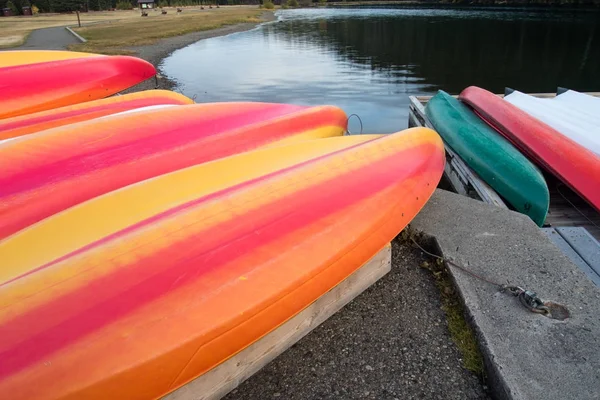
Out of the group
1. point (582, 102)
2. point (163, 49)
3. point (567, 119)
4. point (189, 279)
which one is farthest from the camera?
point (163, 49)

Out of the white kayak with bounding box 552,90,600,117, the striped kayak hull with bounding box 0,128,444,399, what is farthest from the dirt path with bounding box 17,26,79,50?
the striped kayak hull with bounding box 0,128,444,399

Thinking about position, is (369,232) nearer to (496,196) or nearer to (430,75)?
(496,196)

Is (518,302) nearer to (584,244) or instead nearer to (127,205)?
(584,244)

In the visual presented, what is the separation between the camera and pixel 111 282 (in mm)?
1937

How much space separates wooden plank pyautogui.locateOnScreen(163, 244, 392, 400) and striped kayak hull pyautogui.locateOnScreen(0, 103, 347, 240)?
1726 millimetres

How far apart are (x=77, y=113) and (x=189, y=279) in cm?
363

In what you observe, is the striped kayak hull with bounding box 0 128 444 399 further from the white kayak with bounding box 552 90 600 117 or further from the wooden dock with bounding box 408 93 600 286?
the white kayak with bounding box 552 90 600 117

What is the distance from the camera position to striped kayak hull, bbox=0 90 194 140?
426 cm

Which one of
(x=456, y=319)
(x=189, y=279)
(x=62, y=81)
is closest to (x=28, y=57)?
(x=62, y=81)

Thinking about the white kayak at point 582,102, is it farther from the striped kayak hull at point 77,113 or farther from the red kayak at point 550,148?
the striped kayak hull at point 77,113

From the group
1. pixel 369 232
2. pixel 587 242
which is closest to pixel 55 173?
pixel 369 232

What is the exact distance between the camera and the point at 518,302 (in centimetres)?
239

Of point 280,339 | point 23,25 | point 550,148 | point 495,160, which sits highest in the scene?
point 23,25

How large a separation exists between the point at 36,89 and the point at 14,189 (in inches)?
144
